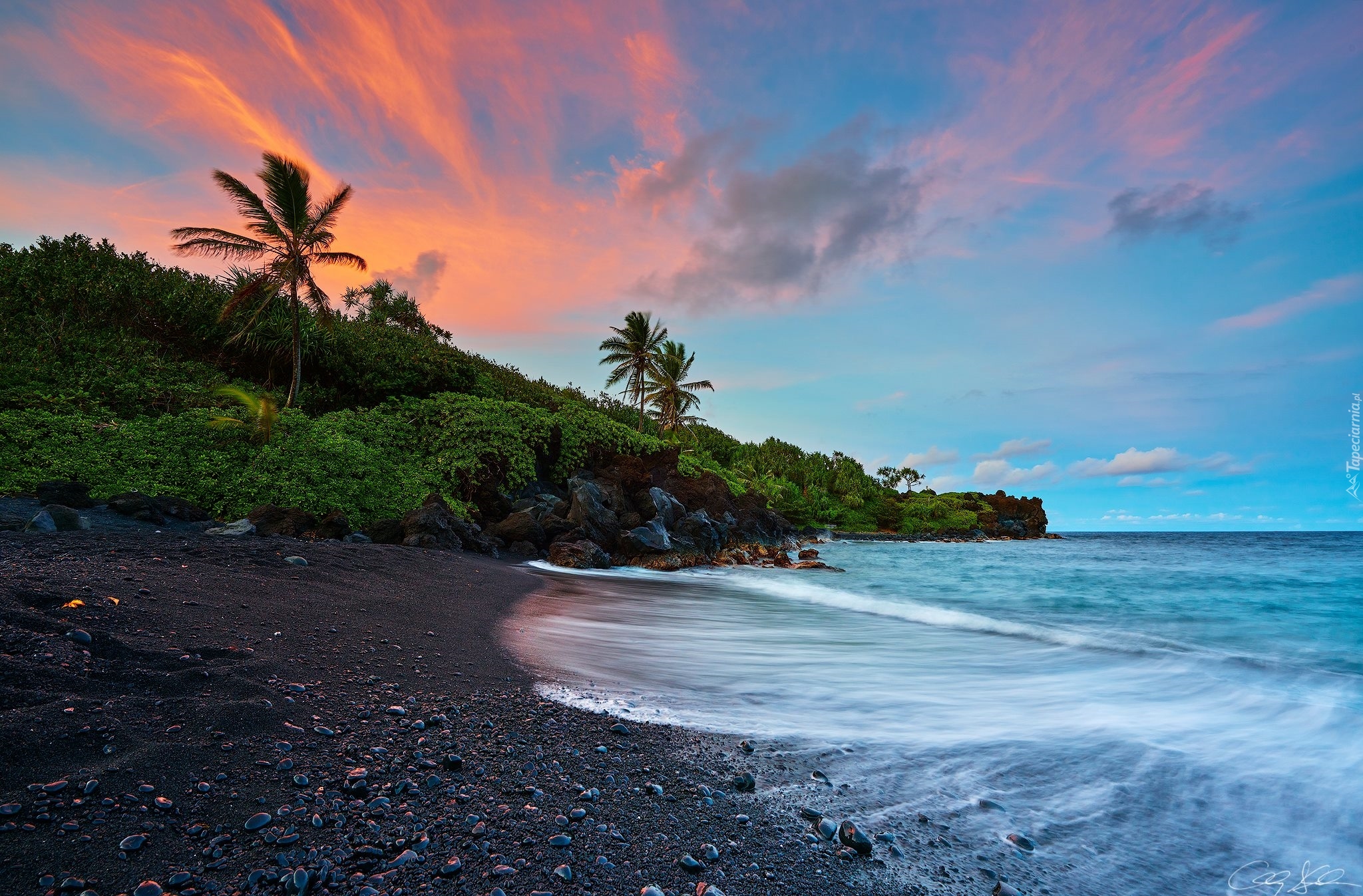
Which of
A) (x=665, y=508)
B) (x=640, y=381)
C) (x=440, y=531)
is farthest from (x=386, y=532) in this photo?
(x=640, y=381)

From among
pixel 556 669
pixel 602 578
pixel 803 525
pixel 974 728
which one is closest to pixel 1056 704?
pixel 974 728

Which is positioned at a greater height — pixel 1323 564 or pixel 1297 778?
pixel 1323 564

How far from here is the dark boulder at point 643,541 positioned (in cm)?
1534

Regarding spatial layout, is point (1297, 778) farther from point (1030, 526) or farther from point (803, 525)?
point (1030, 526)

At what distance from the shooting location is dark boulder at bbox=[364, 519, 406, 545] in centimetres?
1019

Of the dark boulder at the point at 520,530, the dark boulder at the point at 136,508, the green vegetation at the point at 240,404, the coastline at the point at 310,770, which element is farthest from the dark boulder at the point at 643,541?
the coastline at the point at 310,770

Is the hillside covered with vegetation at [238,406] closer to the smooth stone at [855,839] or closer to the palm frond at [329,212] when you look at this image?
the palm frond at [329,212]

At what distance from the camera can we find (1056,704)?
197 inches

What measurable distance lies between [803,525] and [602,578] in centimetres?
3767

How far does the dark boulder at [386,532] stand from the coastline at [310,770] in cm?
604

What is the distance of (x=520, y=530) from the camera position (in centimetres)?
1338

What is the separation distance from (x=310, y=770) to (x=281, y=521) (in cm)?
819

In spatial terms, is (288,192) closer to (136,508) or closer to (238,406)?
(238,406)

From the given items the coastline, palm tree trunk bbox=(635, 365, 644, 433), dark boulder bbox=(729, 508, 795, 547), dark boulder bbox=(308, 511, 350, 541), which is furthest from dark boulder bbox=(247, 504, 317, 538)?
palm tree trunk bbox=(635, 365, 644, 433)
